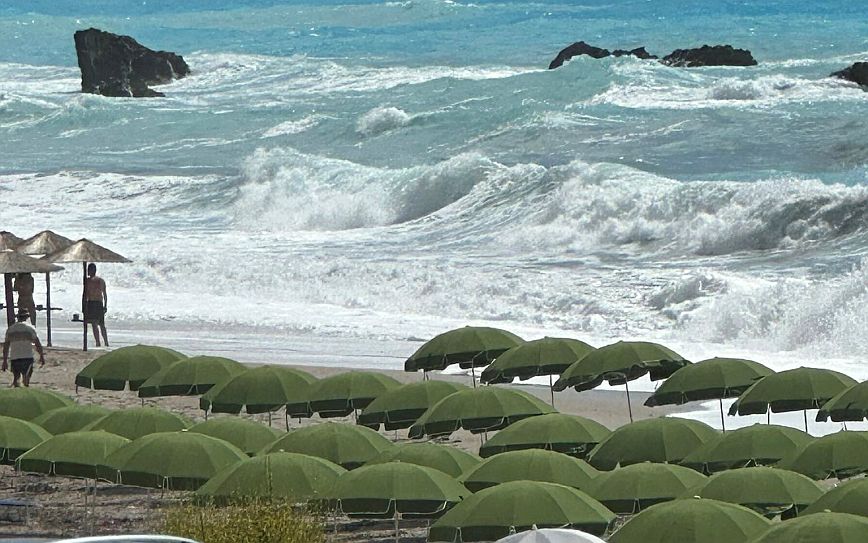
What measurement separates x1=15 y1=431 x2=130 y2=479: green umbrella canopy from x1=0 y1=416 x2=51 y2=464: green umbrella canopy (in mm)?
539

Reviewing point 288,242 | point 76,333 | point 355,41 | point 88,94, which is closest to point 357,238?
point 288,242

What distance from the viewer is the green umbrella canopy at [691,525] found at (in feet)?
40.0

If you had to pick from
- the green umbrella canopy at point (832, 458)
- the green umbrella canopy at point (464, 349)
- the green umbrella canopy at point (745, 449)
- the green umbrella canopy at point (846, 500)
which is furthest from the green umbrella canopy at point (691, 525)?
the green umbrella canopy at point (464, 349)

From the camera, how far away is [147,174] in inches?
2621

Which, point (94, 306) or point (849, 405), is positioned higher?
point (849, 405)

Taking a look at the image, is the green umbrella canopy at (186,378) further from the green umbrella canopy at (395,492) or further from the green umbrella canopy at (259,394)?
the green umbrella canopy at (395,492)

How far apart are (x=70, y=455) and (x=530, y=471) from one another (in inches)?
158

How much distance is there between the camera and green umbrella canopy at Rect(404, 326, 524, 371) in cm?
2241

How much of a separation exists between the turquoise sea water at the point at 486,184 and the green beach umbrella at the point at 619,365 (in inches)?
295

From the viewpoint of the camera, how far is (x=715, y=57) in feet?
278

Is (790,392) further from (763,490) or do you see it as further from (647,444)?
(763,490)

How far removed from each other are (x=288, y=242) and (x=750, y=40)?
5118 centimetres

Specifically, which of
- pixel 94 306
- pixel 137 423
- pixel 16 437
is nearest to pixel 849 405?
pixel 137 423

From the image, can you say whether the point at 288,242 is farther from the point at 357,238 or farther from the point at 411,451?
the point at 411,451
